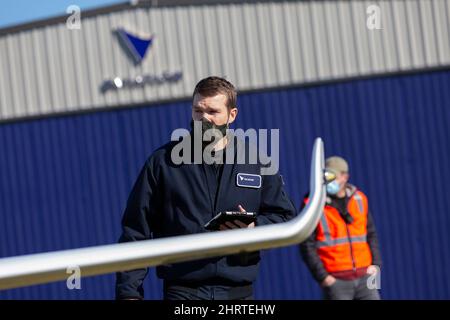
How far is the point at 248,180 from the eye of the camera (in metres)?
4.15

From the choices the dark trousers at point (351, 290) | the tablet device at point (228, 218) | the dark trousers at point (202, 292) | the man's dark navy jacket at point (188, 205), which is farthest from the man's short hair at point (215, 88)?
the dark trousers at point (351, 290)

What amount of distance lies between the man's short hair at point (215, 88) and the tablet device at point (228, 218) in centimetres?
53

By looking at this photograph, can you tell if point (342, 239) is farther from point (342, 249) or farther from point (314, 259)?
point (314, 259)

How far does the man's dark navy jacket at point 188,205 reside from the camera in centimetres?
411

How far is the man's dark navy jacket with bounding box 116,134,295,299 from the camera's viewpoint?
13.5ft

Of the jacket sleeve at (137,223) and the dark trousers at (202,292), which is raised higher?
the jacket sleeve at (137,223)

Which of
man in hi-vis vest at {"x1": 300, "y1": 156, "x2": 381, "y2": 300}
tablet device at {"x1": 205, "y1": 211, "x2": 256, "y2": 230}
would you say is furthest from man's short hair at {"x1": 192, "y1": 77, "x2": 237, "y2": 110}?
man in hi-vis vest at {"x1": 300, "y1": 156, "x2": 381, "y2": 300}

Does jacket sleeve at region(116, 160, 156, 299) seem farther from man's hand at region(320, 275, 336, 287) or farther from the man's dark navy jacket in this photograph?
man's hand at region(320, 275, 336, 287)

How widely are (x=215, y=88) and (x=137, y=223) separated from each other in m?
0.60

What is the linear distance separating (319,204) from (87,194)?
1262 centimetres

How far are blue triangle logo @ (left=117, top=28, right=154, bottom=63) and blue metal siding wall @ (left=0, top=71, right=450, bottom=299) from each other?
698 mm

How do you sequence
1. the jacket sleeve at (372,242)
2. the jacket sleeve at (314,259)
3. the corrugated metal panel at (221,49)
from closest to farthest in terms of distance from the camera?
the jacket sleeve at (314,259) → the jacket sleeve at (372,242) → the corrugated metal panel at (221,49)

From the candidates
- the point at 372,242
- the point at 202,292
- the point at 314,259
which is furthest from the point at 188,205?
the point at 372,242

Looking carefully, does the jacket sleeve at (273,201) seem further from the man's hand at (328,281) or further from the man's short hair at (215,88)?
the man's hand at (328,281)
